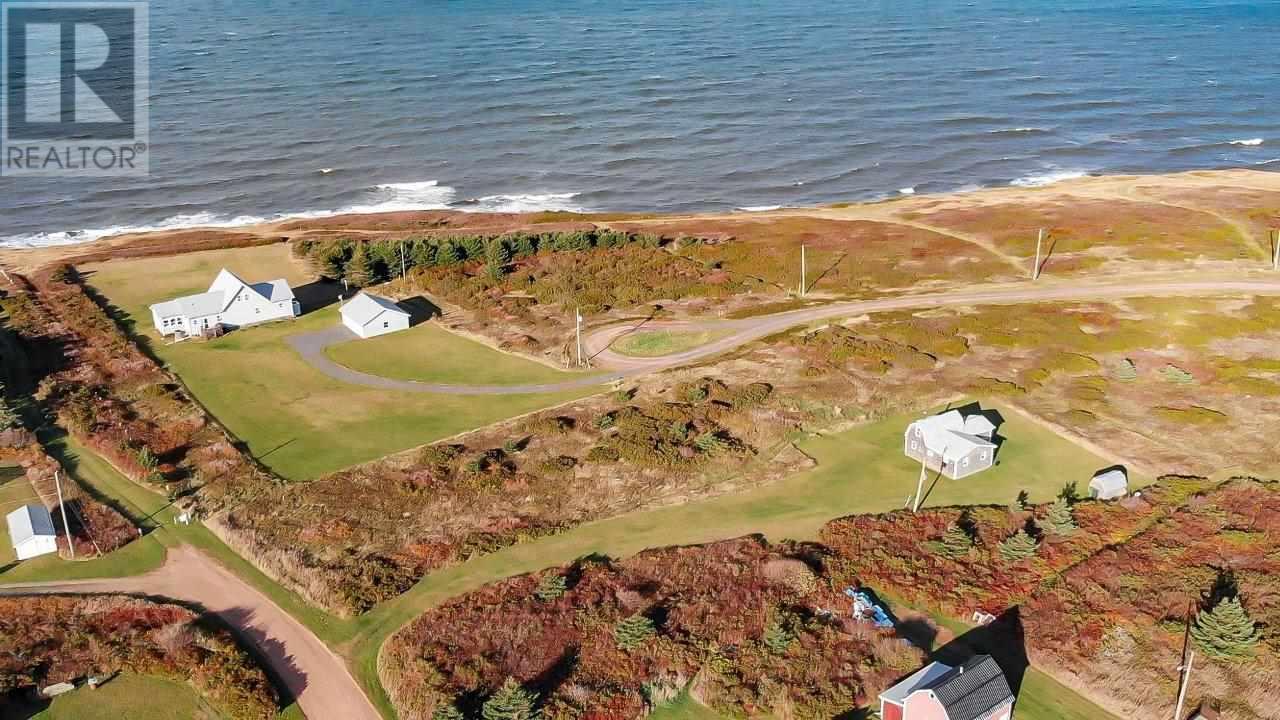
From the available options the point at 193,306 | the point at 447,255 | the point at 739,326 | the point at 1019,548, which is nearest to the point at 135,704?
the point at 1019,548

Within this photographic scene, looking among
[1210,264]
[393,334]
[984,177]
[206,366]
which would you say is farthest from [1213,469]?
[984,177]

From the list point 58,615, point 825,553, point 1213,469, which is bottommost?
point 58,615

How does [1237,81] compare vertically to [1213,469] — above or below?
above

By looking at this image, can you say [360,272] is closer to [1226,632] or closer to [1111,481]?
[1111,481]

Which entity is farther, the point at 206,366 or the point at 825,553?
the point at 206,366

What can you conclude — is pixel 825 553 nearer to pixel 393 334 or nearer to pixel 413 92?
pixel 393 334

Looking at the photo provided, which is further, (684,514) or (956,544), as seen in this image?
(684,514)

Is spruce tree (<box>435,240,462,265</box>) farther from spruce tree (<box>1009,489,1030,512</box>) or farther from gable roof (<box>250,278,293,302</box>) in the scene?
spruce tree (<box>1009,489,1030,512</box>)
